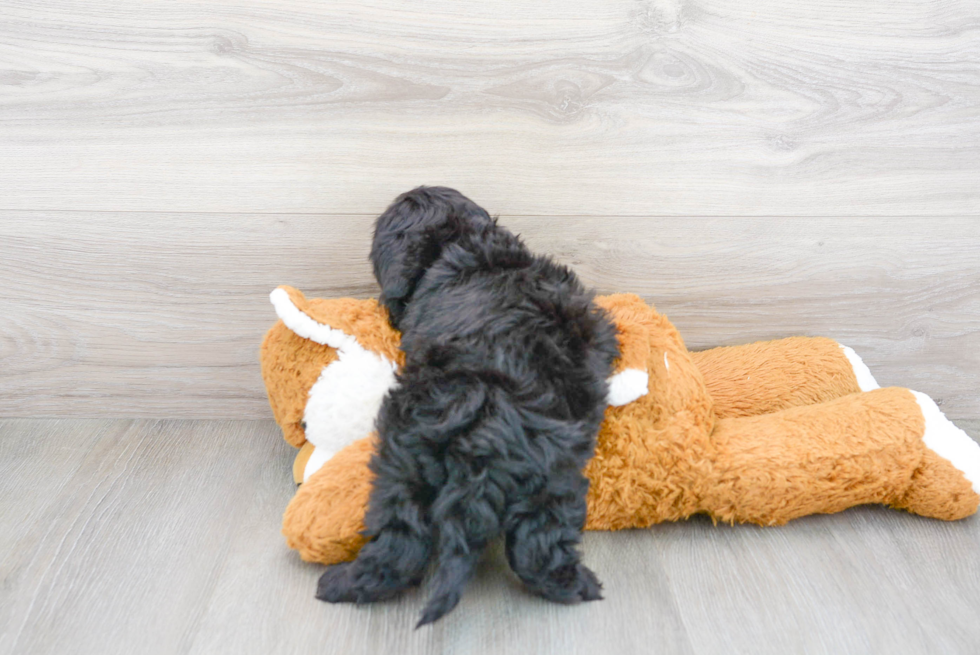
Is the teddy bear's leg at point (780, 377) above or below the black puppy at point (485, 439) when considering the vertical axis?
below

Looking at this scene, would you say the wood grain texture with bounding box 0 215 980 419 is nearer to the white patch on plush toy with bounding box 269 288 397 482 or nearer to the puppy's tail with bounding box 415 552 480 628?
the white patch on plush toy with bounding box 269 288 397 482

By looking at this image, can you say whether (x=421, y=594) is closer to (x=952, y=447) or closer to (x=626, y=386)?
(x=626, y=386)

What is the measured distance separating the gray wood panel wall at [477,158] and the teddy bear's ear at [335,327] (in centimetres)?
19

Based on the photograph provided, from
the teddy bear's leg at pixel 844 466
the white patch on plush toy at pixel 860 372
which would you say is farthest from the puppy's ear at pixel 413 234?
the white patch on plush toy at pixel 860 372

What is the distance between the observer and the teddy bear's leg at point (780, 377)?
994mm

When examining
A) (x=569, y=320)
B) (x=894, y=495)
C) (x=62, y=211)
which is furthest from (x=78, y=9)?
(x=894, y=495)

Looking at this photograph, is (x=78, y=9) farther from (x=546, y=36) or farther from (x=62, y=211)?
(x=546, y=36)

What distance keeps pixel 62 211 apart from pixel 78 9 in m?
0.29

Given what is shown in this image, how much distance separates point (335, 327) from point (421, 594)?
34 centimetres

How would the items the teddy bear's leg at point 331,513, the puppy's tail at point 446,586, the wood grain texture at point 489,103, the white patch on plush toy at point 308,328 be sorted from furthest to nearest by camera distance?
the wood grain texture at point 489,103 → the white patch on plush toy at point 308,328 → the teddy bear's leg at point 331,513 → the puppy's tail at point 446,586

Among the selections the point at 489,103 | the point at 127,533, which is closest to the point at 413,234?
the point at 489,103

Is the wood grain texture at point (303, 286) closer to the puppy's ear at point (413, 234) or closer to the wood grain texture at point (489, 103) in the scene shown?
the wood grain texture at point (489, 103)

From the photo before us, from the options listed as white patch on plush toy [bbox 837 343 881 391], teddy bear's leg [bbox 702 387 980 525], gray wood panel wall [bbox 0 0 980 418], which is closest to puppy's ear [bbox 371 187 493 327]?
gray wood panel wall [bbox 0 0 980 418]

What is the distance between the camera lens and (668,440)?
2.72 ft
